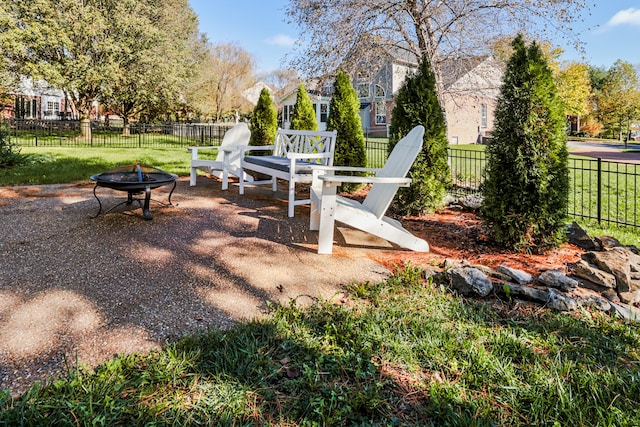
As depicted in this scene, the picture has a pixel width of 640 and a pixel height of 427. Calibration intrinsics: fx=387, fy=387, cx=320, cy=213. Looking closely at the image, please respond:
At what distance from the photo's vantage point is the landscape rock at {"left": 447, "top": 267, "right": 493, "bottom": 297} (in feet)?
8.96

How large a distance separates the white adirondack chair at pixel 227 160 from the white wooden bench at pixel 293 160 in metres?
0.32

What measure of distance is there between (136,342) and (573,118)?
4507cm

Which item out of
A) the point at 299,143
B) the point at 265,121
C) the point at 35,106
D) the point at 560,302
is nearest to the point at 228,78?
the point at 35,106

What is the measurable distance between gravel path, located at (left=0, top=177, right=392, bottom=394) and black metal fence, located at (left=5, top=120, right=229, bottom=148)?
42.3 ft

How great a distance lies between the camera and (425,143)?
5059 mm

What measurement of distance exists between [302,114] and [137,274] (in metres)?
5.67

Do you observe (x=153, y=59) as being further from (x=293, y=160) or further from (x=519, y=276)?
(x=519, y=276)

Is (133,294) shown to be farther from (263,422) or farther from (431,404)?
(431,404)

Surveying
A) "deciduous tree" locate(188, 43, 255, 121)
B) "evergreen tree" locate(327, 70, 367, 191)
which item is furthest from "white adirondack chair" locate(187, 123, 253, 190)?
"deciduous tree" locate(188, 43, 255, 121)

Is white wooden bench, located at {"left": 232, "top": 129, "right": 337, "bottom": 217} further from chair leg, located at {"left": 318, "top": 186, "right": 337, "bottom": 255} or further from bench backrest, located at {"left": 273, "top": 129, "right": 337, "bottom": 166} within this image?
chair leg, located at {"left": 318, "top": 186, "right": 337, "bottom": 255}

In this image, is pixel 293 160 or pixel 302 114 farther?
pixel 302 114

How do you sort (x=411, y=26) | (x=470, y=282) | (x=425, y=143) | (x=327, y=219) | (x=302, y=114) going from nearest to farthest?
(x=470, y=282) → (x=327, y=219) → (x=425, y=143) → (x=302, y=114) → (x=411, y=26)

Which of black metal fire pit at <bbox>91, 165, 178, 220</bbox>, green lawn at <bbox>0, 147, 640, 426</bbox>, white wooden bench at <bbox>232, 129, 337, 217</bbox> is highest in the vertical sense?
white wooden bench at <bbox>232, 129, 337, 217</bbox>

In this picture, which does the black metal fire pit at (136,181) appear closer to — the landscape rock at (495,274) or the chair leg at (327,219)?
the chair leg at (327,219)
